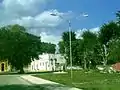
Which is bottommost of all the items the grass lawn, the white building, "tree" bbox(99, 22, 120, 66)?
the grass lawn

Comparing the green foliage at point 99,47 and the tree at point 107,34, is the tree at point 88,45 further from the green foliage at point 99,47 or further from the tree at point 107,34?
the tree at point 107,34

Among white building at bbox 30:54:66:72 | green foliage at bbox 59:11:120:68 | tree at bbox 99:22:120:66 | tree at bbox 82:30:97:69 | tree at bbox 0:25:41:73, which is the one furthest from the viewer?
white building at bbox 30:54:66:72

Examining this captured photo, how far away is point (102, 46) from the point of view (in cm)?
10512

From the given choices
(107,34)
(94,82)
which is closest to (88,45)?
(107,34)

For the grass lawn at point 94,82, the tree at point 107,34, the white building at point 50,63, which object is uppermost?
the tree at point 107,34

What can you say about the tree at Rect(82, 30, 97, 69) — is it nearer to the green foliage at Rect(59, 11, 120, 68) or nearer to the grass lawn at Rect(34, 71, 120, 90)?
the green foliage at Rect(59, 11, 120, 68)

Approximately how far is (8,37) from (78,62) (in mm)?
37280

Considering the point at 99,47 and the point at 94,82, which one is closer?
the point at 94,82

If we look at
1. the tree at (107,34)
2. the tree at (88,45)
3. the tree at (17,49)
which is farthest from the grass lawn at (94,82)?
the tree at (88,45)

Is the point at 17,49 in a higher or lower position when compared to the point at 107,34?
lower

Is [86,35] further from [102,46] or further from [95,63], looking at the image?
[102,46]

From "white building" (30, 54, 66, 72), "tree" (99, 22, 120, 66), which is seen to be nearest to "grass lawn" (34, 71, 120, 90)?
"tree" (99, 22, 120, 66)

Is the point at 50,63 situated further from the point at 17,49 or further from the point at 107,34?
the point at 107,34

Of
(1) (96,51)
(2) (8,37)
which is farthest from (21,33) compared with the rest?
(1) (96,51)
